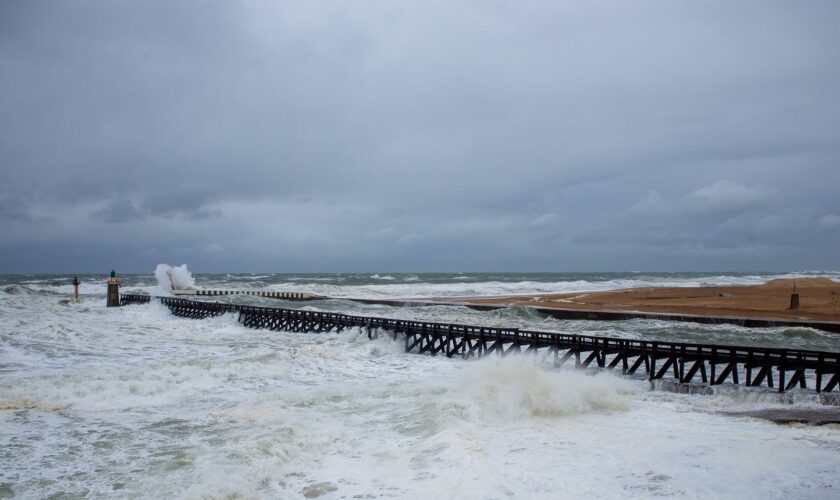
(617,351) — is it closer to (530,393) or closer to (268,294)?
(530,393)

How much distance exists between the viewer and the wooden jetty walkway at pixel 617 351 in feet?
54.4

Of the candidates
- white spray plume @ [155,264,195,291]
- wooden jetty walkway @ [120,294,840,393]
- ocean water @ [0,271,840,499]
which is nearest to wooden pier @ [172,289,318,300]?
white spray plume @ [155,264,195,291]

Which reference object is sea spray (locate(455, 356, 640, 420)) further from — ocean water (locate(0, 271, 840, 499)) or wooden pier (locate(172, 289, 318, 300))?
wooden pier (locate(172, 289, 318, 300))

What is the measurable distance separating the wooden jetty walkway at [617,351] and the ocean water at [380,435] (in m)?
1.14

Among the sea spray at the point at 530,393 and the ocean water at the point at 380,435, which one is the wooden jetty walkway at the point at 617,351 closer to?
the ocean water at the point at 380,435

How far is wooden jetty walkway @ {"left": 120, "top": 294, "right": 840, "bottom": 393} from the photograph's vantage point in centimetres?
1658

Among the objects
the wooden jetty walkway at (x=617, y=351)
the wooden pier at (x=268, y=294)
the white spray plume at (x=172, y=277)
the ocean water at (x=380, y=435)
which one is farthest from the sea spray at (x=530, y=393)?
the white spray plume at (x=172, y=277)

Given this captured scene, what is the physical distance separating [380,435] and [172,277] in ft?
224

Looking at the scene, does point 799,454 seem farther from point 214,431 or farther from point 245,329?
point 245,329

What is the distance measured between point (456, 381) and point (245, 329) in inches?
868

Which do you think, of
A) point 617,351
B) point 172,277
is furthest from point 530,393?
point 172,277

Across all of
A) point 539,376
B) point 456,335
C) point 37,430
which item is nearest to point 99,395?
point 37,430

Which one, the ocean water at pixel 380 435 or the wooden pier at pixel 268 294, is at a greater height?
the wooden pier at pixel 268 294

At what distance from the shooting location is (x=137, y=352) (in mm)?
24125
